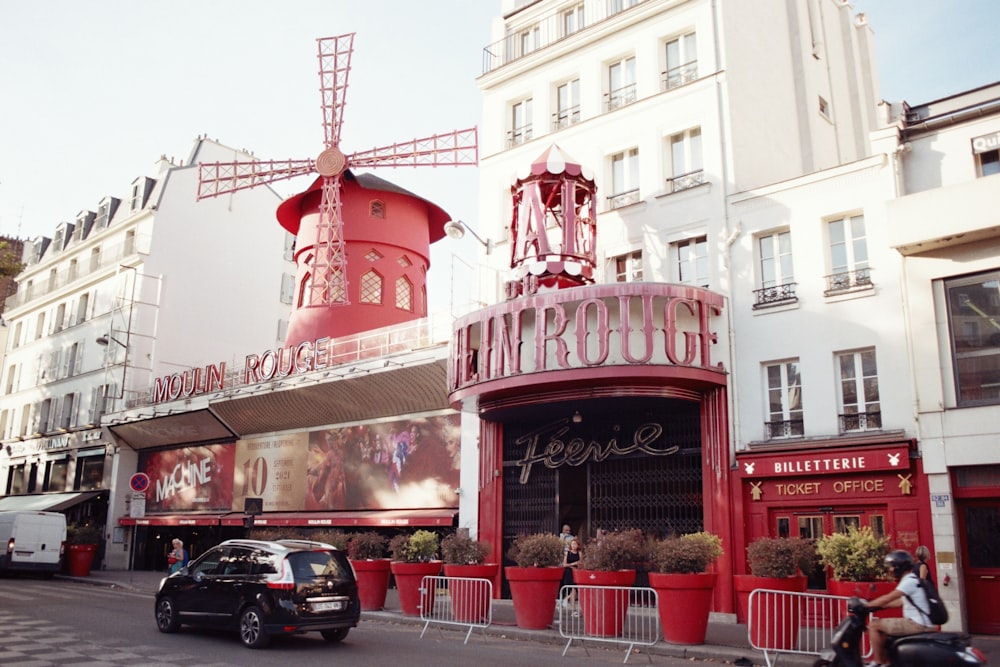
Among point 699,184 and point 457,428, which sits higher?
point 699,184

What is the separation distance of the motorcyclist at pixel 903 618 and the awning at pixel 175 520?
21.0 metres

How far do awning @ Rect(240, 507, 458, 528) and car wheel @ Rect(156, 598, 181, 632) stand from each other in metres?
7.04

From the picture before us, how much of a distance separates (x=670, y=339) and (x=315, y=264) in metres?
13.7

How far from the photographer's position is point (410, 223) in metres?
27.4

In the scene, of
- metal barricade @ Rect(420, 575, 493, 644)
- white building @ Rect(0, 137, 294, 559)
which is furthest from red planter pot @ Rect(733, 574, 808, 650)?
white building @ Rect(0, 137, 294, 559)

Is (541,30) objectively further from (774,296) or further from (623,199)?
(774,296)

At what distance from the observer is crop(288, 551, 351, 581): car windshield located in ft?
34.1

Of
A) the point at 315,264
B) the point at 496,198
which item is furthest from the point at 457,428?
the point at 315,264

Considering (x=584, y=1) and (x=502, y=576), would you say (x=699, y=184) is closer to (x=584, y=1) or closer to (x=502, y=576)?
(x=584, y=1)

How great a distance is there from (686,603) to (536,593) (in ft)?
7.35

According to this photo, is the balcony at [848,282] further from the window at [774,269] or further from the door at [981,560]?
the door at [981,560]

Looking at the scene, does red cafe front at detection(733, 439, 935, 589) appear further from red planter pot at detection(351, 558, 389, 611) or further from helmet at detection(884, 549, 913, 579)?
helmet at detection(884, 549, 913, 579)

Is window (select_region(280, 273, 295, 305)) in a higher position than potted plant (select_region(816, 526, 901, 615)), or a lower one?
higher

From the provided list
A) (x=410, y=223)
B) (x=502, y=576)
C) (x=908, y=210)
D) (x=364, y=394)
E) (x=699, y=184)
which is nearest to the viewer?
(x=908, y=210)
